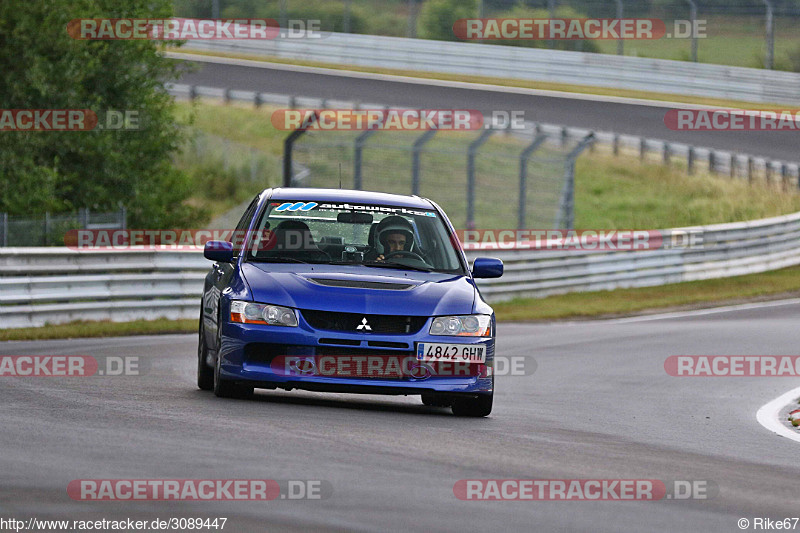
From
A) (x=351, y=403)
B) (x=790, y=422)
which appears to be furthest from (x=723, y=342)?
(x=351, y=403)

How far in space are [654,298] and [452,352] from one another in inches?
640

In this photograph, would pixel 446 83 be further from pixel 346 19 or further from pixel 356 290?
pixel 356 290

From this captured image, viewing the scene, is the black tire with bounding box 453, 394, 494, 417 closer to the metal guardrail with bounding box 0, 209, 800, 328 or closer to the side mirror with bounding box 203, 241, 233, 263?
the side mirror with bounding box 203, 241, 233, 263

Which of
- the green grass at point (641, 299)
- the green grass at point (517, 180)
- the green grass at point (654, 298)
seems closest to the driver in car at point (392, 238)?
the green grass at point (641, 299)

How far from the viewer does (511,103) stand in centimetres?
4097

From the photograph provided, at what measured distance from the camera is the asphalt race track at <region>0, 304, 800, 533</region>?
5.90m

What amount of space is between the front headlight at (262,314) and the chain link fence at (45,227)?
1037 centimetres

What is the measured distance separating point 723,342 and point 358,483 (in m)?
12.3

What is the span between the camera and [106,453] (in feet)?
22.8

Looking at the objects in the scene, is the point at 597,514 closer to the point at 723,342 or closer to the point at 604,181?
the point at 723,342

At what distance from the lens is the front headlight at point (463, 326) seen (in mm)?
9523

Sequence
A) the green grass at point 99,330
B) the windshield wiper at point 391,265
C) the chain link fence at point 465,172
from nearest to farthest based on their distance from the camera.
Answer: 1. the windshield wiper at point 391,265
2. the green grass at point 99,330
3. the chain link fence at point 465,172

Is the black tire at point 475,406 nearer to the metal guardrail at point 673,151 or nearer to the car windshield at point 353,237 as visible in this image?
the car windshield at point 353,237

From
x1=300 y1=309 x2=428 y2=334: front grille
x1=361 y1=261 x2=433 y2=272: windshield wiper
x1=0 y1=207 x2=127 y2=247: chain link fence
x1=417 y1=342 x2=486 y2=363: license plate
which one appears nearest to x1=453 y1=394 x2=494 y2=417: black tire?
x1=417 y1=342 x2=486 y2=363: license plate
